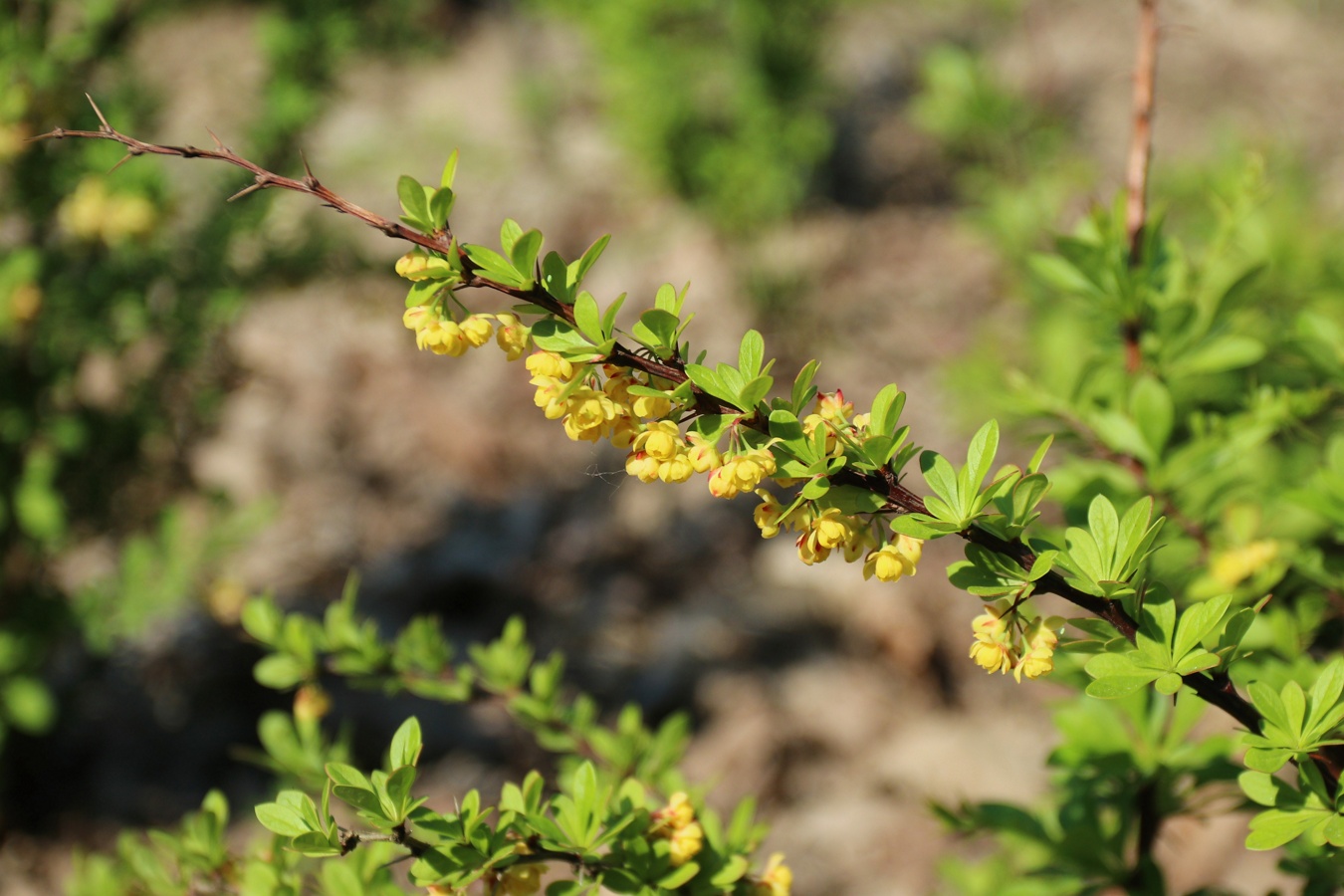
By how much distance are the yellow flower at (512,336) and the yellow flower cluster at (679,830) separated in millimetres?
325

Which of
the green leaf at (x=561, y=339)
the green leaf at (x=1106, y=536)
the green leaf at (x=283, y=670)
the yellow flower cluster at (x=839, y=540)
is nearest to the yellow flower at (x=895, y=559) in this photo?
the yellow flower cluster at (x=839, y=540)

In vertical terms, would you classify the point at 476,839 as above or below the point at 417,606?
above

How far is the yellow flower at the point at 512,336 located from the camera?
23.6 inches

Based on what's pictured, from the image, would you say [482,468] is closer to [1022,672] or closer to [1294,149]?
[1022,672]

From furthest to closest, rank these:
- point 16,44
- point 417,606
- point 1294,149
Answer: point 1294,149 → point 417,606 → point 16,44

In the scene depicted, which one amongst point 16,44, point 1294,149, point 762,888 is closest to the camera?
point 762,888

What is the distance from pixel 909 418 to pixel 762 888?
2357mm

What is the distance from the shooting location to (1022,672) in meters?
0.57

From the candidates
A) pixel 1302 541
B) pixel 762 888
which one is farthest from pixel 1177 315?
pixel 762 888

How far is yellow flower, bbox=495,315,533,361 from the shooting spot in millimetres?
600

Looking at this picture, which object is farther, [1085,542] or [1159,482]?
[1159,482]

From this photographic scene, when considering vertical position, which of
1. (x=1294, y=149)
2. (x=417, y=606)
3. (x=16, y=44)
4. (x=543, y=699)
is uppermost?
(x=1294, y=149)

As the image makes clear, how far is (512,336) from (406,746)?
262 mm

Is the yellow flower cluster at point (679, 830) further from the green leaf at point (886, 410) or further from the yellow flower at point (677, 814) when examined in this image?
the green leaf at point (886, 410)
